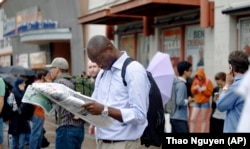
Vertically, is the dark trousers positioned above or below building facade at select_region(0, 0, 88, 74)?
below

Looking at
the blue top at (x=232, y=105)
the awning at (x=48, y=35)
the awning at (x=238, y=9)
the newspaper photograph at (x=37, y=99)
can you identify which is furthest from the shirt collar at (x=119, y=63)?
the awning at (x=48, y=35)

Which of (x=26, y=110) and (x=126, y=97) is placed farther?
(x=26, y=110)

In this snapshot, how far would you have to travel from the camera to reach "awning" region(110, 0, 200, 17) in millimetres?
12898

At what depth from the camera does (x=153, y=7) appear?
13.8m

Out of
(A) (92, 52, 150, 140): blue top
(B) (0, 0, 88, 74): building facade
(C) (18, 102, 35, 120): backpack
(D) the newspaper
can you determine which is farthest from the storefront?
(D) the newspaper

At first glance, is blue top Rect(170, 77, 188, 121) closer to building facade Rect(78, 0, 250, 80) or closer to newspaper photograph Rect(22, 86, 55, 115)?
building facade Rect(78, 0, 250, 80)

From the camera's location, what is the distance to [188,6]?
1330cm

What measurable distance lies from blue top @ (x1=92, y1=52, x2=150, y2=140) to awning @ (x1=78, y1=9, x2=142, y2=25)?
38.6 feet

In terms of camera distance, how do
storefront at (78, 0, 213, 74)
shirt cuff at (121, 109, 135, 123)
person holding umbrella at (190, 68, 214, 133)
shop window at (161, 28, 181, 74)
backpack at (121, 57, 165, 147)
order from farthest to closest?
shop window at (161, 28, 181, 74) < storefront at (78, 0, 213, 74) < person holding umbrella at (190, 68, 214, 133) < backpack at (121, 57, 165, 147) < shirt cuff at (121, 109, 135, 123)

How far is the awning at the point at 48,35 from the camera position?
23.4m

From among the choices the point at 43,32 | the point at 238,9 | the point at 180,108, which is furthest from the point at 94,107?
the point at 43,32

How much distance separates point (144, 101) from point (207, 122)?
7328mm

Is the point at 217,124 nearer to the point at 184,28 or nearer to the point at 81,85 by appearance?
the point at 81,85

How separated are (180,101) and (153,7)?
560 cm
